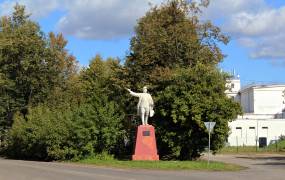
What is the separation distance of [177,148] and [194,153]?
7.00 feet

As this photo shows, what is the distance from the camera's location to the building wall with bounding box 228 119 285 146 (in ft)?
303

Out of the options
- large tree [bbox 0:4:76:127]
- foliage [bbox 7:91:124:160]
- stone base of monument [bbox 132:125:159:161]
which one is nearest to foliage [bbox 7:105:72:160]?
foliage [bbox 7:91:124:160]

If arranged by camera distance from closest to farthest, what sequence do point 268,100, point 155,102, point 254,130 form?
point 155,102
point 254,130
point 268,100

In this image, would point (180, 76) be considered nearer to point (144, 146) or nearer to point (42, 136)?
point (144, 146)

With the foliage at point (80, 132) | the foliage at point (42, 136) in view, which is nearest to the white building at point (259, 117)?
the foliage at point (42, 136)

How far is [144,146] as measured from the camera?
36500 mm

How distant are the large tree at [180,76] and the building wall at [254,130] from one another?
49.4 m

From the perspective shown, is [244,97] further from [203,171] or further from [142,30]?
[203,171]

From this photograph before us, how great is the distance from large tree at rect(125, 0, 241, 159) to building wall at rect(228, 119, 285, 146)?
4937 centimetres

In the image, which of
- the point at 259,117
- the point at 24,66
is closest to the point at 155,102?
the point at 24,66

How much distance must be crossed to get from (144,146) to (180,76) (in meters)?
5.80

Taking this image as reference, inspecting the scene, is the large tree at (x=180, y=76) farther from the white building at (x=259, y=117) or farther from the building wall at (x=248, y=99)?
the building wall at (x=248, y=99)

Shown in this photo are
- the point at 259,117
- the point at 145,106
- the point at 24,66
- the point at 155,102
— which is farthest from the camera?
the point at 259,117

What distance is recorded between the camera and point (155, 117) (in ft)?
134
